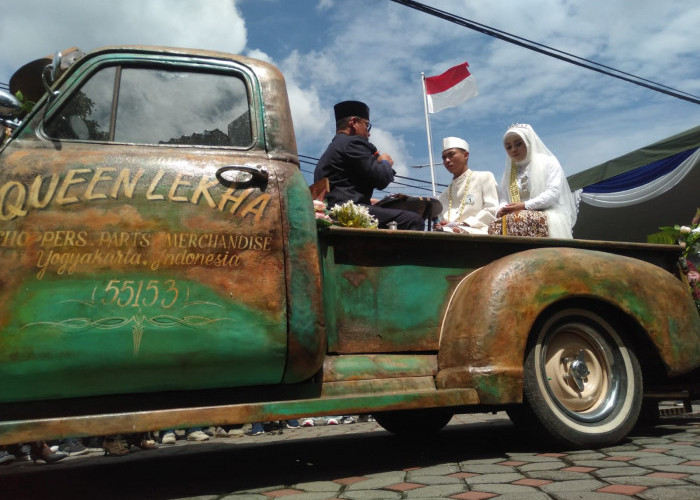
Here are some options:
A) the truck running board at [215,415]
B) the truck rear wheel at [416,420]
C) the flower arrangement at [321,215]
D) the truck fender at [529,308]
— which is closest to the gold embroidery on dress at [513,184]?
the truck fender at [529,308]

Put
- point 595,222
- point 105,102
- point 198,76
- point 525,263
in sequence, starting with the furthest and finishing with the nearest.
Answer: point 595,222
point 525,263
point 198,76
point 105,102

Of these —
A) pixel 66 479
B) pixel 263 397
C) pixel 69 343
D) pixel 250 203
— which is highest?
pixel 250 203

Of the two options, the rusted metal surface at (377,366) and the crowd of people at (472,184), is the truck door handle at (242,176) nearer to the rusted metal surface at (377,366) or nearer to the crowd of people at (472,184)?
the rusted metal surface at (377,366)

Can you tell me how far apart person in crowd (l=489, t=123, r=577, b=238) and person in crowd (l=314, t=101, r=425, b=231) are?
84cm

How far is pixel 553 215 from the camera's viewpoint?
14.4 feet

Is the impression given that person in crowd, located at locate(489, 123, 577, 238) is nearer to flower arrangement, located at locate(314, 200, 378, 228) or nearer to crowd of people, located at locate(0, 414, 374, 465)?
flower arrangement, located at locate(314, 200, 378, 228)

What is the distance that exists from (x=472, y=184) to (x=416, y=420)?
6.69 feet

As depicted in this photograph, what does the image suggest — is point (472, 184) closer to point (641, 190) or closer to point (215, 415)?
point (215, 415)

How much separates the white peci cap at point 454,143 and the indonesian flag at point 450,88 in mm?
3276

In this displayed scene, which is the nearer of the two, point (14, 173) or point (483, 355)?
point (14, 173)

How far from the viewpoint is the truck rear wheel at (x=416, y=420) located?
4238 millimetres

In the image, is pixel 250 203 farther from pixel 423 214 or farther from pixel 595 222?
pixel 595 222

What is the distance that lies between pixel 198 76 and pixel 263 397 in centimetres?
158

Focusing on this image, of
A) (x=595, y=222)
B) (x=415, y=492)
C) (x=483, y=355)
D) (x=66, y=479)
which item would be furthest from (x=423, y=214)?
(x=595, y=222)
